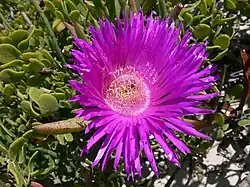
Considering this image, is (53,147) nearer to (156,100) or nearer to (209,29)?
(156,100)

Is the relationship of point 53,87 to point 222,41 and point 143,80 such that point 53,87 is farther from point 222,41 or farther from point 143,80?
point 222,41

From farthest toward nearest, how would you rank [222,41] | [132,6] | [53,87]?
[53,87] < [222,41] < [132,6]

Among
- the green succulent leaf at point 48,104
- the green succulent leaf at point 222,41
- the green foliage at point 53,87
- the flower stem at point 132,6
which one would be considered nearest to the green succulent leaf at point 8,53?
the green foliage at point 53,87

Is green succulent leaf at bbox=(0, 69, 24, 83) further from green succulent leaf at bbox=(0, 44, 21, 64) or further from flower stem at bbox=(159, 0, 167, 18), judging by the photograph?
flower stem at bbox=(159, 0, 167, 18)

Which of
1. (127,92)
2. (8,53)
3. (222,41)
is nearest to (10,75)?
(8,53)

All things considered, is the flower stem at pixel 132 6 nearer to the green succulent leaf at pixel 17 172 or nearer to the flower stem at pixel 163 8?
the flower stem at pixel 163 8

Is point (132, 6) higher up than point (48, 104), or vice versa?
point (132, 6)
